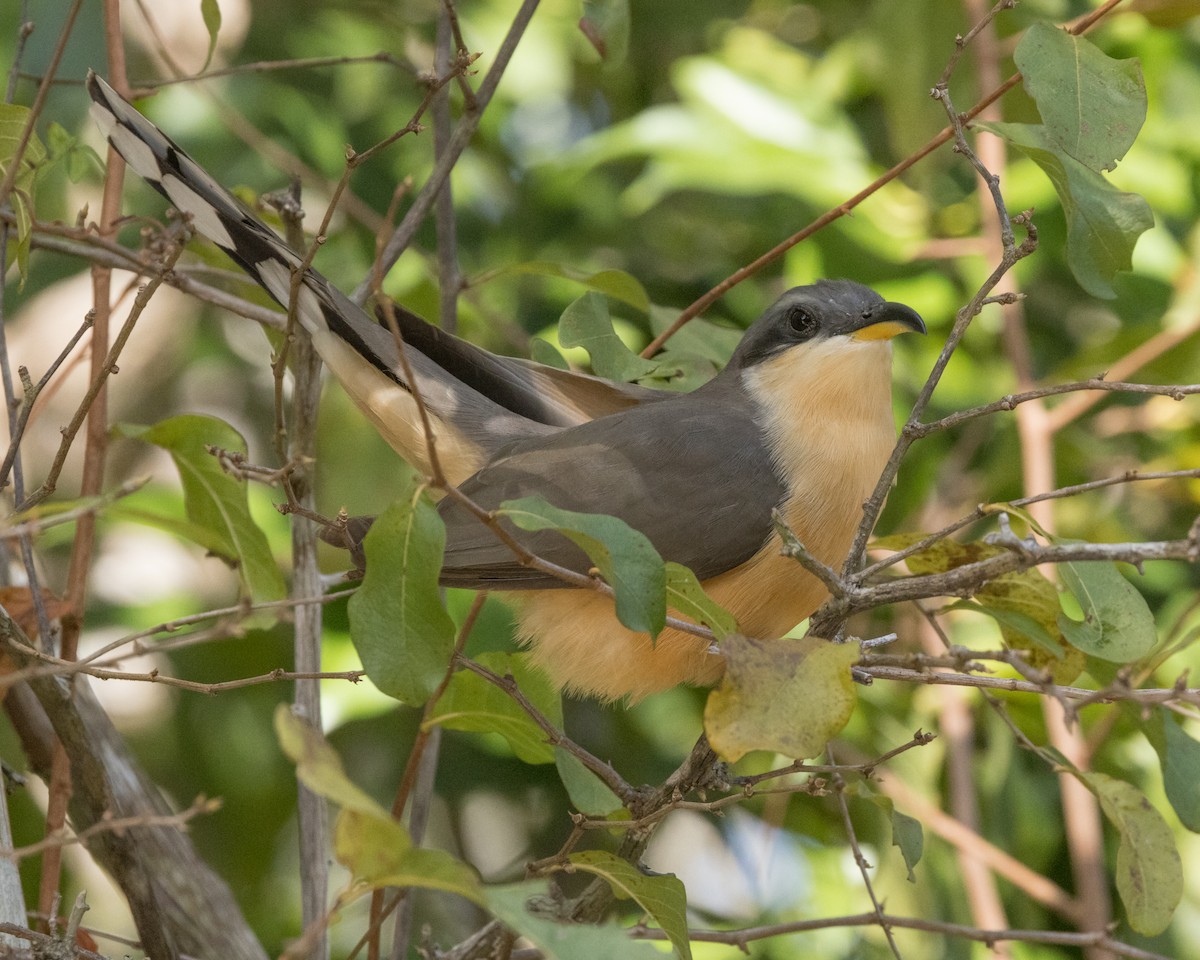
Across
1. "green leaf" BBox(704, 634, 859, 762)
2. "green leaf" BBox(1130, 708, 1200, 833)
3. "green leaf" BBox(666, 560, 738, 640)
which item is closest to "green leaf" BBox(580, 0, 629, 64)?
"green leaf" BBox(666, 560, 738, 640)

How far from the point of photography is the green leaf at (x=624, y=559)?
1767 millimetres

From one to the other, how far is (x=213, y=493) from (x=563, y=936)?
3.14ft

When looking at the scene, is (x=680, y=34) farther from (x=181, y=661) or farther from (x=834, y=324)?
(x=181, y=661)

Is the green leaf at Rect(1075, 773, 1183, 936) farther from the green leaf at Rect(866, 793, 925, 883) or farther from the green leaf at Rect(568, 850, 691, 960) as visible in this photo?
the green leaf at Rect(568, 850, 691, 960)

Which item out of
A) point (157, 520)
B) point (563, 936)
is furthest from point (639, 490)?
point (563, 936)

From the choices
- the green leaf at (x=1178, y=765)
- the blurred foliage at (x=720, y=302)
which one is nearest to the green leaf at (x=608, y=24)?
the blurred foliage at (x=720, y=302)

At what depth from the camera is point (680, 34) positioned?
4711 mm

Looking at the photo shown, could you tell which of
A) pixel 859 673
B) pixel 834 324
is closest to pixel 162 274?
pixel 859 673

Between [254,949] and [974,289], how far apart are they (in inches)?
110

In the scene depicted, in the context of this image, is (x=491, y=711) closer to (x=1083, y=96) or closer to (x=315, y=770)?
(x=315, y=770)

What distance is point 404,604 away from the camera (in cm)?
186

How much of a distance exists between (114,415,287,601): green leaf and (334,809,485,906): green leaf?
2.17 feet

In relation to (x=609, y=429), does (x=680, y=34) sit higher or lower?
higher

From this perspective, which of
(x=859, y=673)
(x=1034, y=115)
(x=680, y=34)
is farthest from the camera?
(x=680, y=34)
